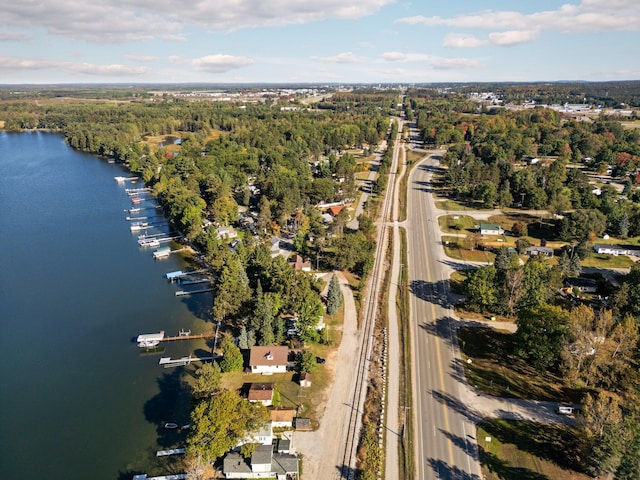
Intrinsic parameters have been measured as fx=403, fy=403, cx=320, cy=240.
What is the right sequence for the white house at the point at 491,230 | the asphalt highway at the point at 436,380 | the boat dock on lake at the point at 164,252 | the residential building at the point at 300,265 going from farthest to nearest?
the white house at the point at 491,230, the boat dock on lake at the point at 164,252, the residential building at the point at 300,265, the asphalt highway at the point at 436,380

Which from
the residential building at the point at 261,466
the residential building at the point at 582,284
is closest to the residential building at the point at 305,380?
the residential building at the point at 261,466

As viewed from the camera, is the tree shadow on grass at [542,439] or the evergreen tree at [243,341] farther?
the evergreen tree at [243,341]

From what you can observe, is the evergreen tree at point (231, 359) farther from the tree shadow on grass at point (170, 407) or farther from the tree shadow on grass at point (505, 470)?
the tree shadow on grass at point (505, 470)

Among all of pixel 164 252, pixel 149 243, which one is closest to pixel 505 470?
pixel 164 252

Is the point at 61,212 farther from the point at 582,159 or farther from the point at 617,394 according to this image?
the point at 582,159

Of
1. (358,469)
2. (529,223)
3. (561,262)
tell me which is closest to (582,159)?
(529,223)

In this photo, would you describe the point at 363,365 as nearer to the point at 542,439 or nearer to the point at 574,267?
the point at 542,439
